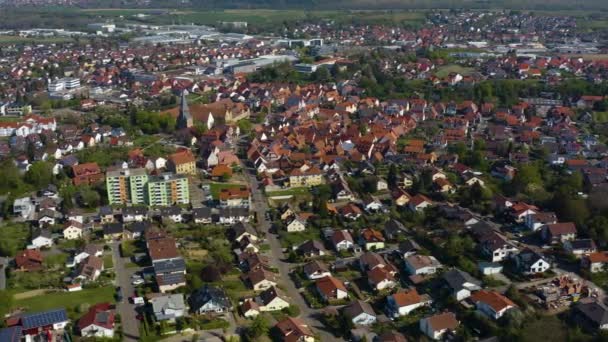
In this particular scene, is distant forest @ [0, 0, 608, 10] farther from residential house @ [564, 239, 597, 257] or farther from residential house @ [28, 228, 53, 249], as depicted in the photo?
residential house @ [28, 228, 53, 249]

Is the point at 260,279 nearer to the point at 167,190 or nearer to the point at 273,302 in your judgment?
the point at 273,302

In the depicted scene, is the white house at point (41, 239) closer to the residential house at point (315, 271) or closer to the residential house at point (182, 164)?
the residential house at point (182, 164)

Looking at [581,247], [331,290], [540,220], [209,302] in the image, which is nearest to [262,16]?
[540,220]

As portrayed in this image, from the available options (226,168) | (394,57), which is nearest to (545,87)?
(394,57)

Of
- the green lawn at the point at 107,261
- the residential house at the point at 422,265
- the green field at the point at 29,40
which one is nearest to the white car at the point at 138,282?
the green lawn at the point at 107,261

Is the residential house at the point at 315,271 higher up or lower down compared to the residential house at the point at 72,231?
higher up

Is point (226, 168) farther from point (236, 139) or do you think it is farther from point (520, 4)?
point (520, 4)
